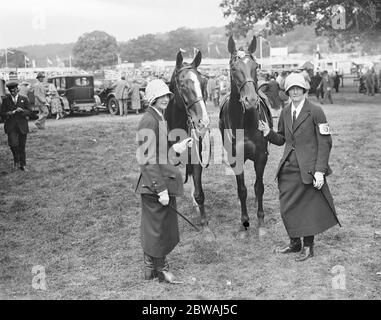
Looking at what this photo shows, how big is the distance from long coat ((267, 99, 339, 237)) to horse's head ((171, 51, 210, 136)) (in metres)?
1.03

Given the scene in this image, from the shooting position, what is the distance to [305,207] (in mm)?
5520

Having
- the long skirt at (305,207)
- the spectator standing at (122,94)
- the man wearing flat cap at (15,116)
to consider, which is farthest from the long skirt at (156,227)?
the spectator standing at (122,94)

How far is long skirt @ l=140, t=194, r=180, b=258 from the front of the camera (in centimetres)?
501

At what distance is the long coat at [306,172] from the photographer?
17.6 feet

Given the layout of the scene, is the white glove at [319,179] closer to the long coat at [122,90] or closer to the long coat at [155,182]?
the long coat at [155,182]

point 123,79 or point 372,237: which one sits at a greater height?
point 123,79

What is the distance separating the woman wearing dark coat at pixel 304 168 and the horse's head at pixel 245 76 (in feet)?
1.42

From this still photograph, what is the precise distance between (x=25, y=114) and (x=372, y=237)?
7760 mm

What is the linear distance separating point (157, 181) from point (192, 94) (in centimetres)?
175

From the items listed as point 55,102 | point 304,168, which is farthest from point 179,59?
point 55,102

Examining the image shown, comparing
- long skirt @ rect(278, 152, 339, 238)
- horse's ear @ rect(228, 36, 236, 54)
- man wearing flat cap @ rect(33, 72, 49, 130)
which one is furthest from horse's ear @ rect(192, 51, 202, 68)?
man wearing flat cap @ rect(33, 72, 49, 130)

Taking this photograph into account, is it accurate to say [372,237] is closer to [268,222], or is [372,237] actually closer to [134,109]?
[268,222]
